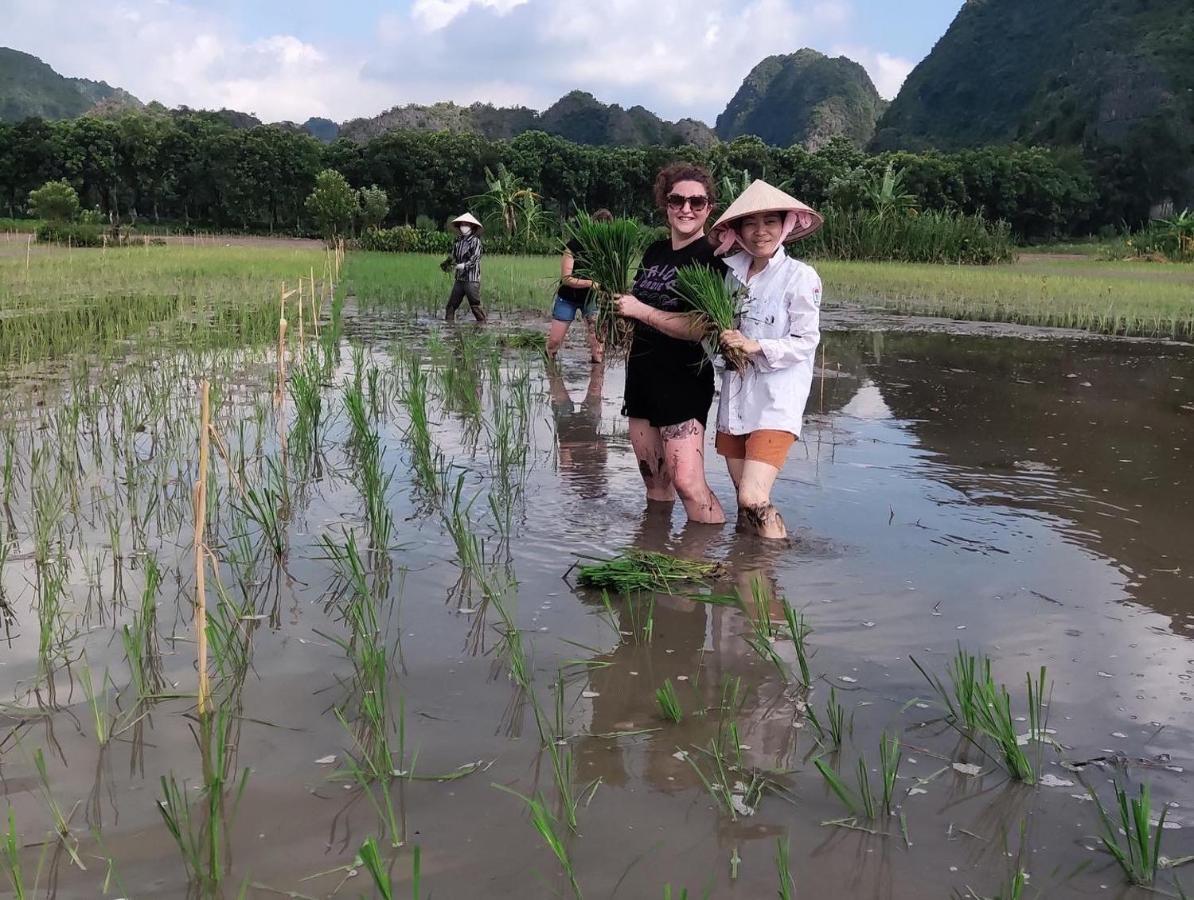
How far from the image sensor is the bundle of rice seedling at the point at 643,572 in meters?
3.18

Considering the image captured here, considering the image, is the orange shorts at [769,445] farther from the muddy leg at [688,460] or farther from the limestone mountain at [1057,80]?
the limestone mountain at [1057,80]

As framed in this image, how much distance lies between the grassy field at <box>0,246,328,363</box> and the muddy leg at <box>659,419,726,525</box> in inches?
179

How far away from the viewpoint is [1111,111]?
5734 centimetres

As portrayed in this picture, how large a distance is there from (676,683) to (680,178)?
1.85 metres

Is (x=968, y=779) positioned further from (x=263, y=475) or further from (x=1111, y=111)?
(x=1111, y=111)

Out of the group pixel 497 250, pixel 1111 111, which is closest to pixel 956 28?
pixel 1111 111

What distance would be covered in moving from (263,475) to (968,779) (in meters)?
3.17

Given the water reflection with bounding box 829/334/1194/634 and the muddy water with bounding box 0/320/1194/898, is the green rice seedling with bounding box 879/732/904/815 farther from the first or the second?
the water reflection with bounding box 829/334/1194/634

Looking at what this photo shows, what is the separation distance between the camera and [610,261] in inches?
160

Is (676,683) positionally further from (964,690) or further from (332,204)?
(332,204)

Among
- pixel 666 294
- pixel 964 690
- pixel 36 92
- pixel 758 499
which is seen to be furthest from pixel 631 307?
pixel 36 92

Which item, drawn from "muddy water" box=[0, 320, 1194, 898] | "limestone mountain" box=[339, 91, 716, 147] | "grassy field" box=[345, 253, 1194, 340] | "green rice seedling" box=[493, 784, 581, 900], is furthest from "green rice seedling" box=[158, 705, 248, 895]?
"limestone mountain" box=[339, 91, 716, 147]

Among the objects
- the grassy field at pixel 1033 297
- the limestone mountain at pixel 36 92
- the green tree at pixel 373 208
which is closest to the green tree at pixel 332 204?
the green tree at pixel 373 208

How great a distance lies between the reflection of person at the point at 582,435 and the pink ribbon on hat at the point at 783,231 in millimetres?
1316
